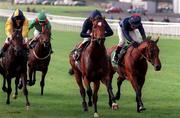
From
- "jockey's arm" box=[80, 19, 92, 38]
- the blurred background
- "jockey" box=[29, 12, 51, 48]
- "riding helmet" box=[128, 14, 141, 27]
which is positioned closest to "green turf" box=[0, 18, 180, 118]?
"jockey" box=[29, 12, 51, 48]

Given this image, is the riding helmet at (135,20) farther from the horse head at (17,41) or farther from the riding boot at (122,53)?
the horse head at (17,41)

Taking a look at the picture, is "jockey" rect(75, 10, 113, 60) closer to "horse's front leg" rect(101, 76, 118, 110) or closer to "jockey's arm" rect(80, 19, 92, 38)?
"jockey's arm" rect(80, 19, 92, 38)

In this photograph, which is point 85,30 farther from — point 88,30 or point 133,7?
point 133,7

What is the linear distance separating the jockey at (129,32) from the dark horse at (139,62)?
0.87 ft

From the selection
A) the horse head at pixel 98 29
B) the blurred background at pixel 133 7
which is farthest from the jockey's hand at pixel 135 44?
the blurred background at pixel 133 7

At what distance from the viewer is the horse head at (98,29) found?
1144 cm

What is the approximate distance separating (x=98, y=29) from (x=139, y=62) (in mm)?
1812

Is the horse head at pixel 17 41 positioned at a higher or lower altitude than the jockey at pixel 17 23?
lower

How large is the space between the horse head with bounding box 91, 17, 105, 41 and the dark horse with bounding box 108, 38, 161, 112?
1.37 m

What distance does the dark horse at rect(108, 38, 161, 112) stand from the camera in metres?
12.4

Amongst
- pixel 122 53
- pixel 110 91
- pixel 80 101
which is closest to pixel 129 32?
pixel 122 53

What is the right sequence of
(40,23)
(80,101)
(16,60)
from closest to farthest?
(16,60), (80,101), (40,23)

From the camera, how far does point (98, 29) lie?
1145 cm

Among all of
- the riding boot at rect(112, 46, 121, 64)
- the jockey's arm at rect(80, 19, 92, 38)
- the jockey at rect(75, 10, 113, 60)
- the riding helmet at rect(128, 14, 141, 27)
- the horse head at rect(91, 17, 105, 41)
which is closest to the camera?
the horse head at rect(91, 17, 105, 41)
